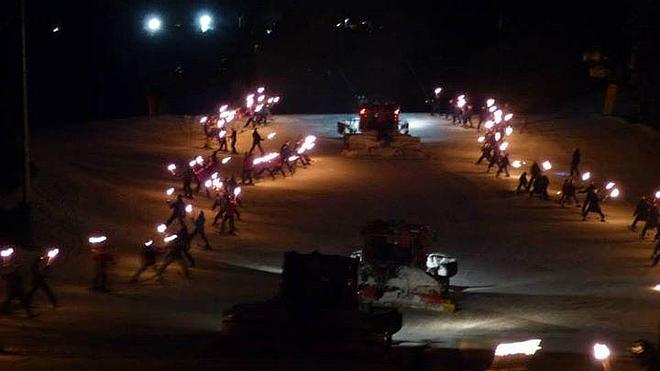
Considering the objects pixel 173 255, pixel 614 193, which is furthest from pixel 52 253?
pixel 614 193

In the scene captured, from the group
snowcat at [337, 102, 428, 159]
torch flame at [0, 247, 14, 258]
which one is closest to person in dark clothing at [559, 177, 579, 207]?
snowcat at [337, 102, 428, 159]

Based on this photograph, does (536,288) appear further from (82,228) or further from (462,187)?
(462,187)

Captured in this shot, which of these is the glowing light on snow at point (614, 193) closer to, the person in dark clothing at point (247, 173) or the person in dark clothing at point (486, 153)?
the person in dark clothing at point (486, 153)

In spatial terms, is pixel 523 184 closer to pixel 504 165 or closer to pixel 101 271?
pixel 504 165

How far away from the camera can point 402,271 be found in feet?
81.5

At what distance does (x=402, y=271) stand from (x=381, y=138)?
27253 millimetres

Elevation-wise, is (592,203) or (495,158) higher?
(495,158)

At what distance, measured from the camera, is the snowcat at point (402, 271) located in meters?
24.7

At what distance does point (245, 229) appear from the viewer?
35219 mm

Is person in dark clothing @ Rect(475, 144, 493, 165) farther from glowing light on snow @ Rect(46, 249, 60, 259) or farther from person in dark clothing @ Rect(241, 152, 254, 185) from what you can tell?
glowing light on snow @ Rect(46, 249, 60, 259)

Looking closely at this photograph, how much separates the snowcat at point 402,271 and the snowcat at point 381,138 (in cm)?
2506

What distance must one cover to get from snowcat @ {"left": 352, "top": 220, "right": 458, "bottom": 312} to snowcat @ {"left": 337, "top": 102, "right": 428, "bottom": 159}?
82.2 feet

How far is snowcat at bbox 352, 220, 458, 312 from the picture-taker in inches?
972

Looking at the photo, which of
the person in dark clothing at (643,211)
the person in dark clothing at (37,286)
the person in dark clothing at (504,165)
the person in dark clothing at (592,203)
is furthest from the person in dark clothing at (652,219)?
the person in dark clothing at (37,286)
